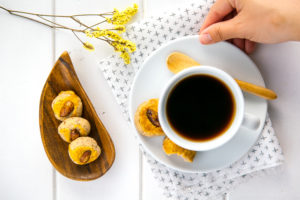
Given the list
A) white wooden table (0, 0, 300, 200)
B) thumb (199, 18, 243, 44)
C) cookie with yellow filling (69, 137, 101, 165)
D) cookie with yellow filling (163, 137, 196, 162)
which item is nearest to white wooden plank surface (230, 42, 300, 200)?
white wooden table (0, 0, 300, 200)

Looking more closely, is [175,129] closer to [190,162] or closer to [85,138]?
[190,162]

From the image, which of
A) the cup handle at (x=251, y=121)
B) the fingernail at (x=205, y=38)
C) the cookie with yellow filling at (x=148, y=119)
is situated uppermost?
the fingernail at (x=205, y=38)

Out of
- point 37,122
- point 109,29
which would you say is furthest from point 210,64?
point 37,122

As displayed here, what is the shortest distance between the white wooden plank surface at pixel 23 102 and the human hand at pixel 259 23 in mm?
529

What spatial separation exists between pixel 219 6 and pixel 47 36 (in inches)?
21.0

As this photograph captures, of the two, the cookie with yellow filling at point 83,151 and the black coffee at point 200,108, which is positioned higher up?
the black coffee at point 200,108

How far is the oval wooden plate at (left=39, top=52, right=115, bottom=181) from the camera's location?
902 millimetres

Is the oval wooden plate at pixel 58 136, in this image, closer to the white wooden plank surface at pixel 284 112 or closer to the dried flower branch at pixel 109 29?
the dried flower branch at pixel 109 29

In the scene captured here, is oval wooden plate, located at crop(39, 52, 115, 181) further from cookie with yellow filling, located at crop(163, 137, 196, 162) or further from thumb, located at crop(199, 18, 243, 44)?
thumb, located at crop(199, 18, 243, 44)

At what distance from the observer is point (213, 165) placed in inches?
31.6

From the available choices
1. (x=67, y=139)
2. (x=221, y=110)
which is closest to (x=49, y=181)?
(x=67, y=139)

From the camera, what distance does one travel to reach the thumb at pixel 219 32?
28.8 inches

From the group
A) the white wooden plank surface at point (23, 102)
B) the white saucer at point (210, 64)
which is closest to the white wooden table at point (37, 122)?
the white wooden plank surface at point (23, 102)

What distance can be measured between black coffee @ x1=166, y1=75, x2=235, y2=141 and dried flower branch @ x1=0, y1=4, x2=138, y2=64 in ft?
0.59
